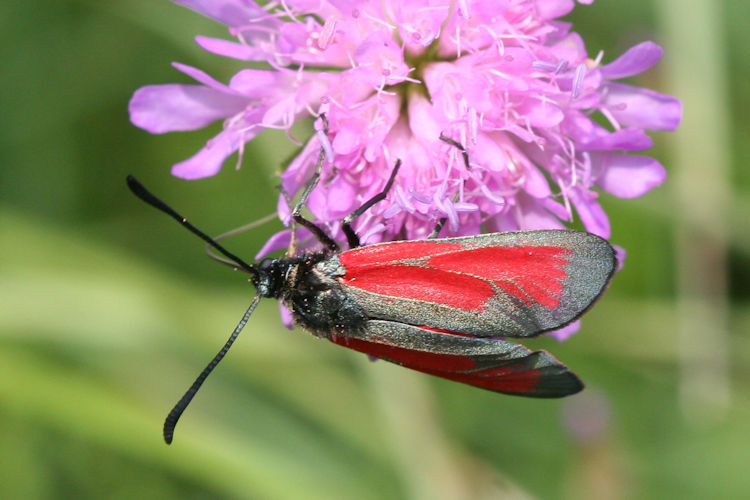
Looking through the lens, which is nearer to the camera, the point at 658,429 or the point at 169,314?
the point at 169,314

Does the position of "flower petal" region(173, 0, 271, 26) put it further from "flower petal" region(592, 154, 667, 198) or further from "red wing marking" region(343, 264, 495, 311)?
"flower petal" region(592, 154, 667, 198)

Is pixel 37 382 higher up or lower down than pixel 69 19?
lower down

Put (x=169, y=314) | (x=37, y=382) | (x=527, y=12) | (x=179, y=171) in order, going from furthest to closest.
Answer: (x=169, y=314) → (x=37, y=382) → (x=179, y=171) → (x=527, y=12)

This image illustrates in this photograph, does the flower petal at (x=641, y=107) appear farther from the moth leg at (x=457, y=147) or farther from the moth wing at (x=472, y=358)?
the moth wing at (x=472, y=358)

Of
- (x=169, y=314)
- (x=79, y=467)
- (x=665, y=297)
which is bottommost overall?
(x=79, y=467)

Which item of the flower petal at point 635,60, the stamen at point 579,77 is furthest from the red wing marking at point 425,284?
the flower petal at point 635,60

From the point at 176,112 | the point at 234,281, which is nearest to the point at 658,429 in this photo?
the point at 234,281

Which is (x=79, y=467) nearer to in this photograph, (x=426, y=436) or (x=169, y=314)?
(x=169, y=314)
